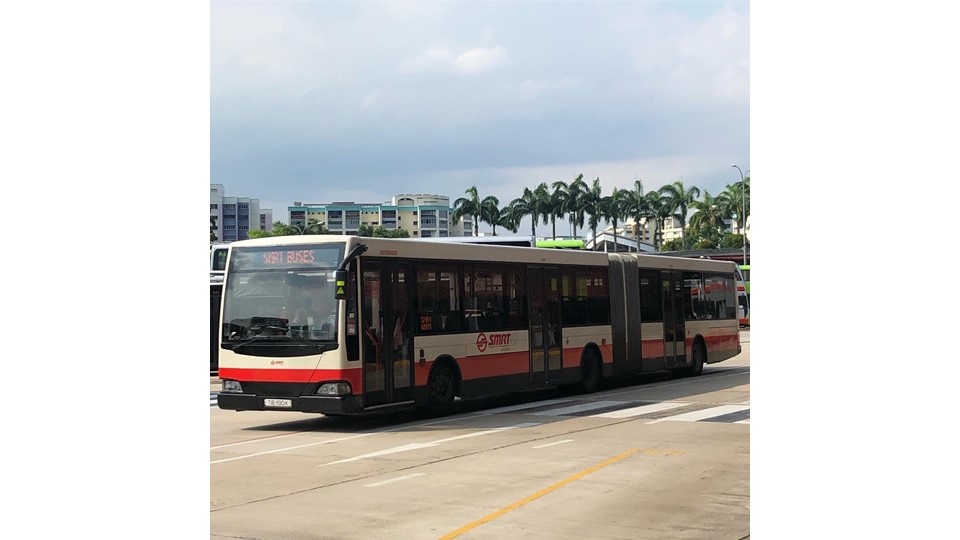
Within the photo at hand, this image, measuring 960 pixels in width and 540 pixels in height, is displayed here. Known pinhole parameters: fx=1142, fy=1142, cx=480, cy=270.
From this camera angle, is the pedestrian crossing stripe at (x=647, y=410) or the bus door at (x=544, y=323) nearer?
the pedestrian crossing stripe at (x=647, y=410)

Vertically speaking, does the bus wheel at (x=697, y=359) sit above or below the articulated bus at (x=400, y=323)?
below

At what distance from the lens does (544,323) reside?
2184 cm

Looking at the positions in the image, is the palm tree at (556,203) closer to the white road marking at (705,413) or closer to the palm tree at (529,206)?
the palm tree at (529,206)

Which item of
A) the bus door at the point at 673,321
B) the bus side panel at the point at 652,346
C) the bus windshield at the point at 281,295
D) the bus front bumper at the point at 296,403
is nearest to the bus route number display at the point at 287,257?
the bus windshield at the point at 281,295

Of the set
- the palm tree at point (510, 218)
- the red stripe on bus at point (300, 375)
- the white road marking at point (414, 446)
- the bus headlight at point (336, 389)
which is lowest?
the white road marking at point (414, 446)

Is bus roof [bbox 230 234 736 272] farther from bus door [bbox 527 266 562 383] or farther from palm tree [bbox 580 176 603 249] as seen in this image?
palm tree [bbox 580 176 603 249]

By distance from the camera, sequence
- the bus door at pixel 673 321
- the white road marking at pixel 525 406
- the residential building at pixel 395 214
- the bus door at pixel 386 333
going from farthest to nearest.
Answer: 1. the residential building at pixel 395 214
2. the bus door at pixel 673 321
3. the white road marking at pixel 525 406
4. the bus door at pixel 386 333

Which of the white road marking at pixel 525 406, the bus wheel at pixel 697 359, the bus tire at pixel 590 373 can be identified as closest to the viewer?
the white road marking at pixel 525 406

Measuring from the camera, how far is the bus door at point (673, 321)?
2667cm

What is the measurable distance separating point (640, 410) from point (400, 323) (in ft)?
15.2

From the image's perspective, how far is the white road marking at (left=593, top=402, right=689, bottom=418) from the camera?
18.8 meters

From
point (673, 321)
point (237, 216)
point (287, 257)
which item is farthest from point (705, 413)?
point (237, 216)

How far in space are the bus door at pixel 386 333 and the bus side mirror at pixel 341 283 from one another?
0.51 metres
